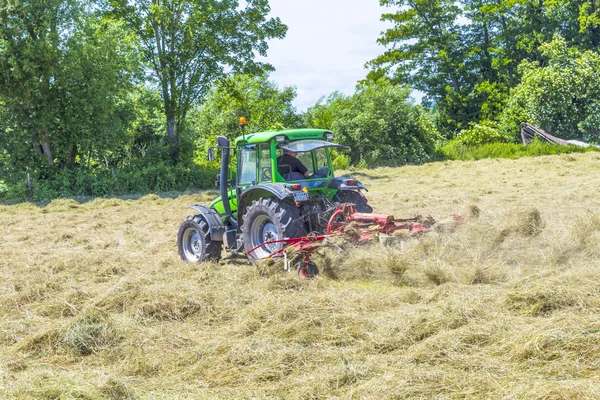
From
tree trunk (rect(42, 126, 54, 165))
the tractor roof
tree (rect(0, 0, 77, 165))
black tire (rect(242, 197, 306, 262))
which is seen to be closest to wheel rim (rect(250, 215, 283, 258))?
black tire (rect(242, 197, 306, 262))

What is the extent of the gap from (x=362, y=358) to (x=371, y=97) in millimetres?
24121

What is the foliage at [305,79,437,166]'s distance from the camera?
89.5ft

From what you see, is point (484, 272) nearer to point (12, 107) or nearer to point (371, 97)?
point (12, 107)

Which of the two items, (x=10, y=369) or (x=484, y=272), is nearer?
(x=10, y=369)

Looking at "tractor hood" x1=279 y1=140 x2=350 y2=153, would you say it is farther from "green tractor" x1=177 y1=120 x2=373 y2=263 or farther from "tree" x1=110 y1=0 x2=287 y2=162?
"tree" x1=110 y1=0 x2=287 y2=162

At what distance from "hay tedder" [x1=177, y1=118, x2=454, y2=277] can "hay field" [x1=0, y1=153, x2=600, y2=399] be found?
0.30 meters

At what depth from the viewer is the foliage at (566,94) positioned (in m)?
28.1

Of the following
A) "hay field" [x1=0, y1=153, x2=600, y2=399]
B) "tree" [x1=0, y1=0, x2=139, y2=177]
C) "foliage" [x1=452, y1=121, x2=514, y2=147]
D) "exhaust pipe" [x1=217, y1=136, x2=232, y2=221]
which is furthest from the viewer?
"foliage" [x1=452, y1=121, x2=514, y2=147]

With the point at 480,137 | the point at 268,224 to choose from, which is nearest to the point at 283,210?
the point at 268,224

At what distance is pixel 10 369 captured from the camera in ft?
15.5

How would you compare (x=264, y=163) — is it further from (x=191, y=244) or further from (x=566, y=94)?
(x=566, y=94)

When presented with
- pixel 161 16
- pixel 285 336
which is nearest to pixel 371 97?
pixel 161 16

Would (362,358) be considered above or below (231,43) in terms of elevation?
below

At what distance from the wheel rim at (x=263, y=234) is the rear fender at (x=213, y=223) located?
2.37 feet
